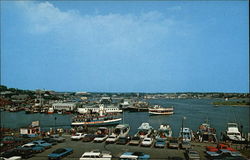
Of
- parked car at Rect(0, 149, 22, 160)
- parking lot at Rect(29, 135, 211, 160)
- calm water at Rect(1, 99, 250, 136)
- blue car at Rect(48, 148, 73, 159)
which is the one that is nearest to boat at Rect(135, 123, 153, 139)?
parking lot at Rect(29, 135, 211, 160)

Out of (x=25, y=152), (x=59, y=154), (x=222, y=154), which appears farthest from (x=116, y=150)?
(x=222, y=154)

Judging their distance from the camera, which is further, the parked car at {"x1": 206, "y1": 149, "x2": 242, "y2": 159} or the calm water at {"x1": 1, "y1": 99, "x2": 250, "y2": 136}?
the calm water at {"x1": 1, "y1": 99, "x2": 250, "y2": 136}

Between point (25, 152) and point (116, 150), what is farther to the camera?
point (116, 150)

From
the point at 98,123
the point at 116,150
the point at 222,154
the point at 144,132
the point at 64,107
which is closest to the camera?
the point at 222,154

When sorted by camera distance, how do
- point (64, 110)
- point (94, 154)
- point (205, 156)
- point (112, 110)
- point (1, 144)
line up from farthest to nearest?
1. point (64, 110)
2. point (112, 110)
3. point (1, 144)
4. point (205, 156)
5. point (94, 154)

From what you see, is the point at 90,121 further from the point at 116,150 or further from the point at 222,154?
the point at 222,154

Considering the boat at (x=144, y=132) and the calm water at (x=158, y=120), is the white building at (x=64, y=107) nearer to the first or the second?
the calm water at (x=158, y=120)

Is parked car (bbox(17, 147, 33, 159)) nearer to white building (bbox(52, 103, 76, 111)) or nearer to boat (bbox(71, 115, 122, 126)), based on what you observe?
boat (bbox(71, 115, 122, 126))

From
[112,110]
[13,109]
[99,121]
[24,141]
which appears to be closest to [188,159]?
[24,141]

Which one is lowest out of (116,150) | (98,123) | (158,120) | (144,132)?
(158,120)

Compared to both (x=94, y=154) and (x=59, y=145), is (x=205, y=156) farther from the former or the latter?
(x=59, y=145)

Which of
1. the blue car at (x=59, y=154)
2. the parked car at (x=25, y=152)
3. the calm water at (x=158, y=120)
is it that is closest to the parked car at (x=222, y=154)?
the blue car at (x=59, y=154)
